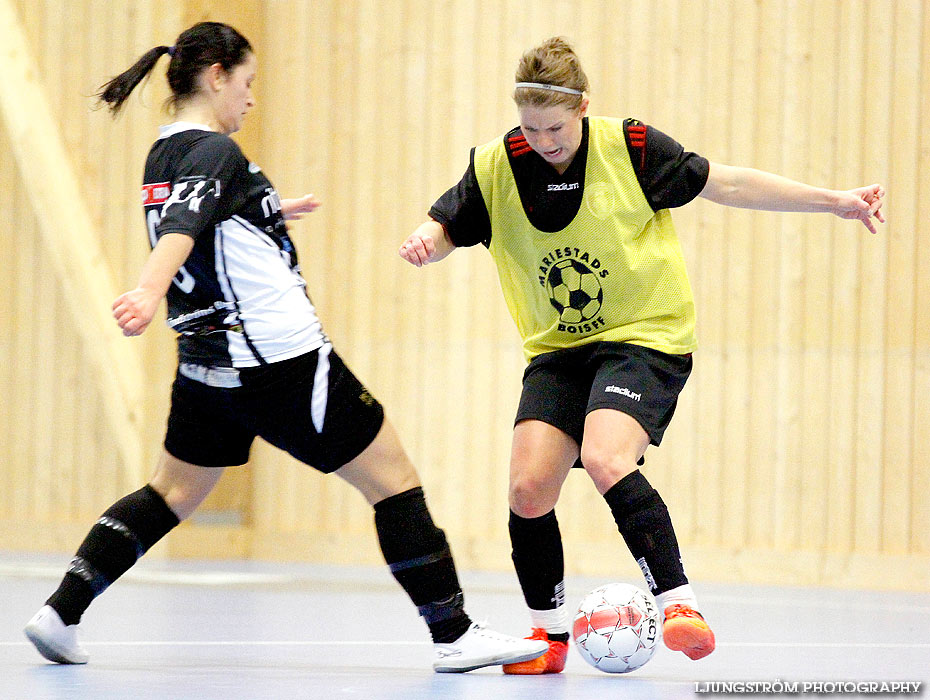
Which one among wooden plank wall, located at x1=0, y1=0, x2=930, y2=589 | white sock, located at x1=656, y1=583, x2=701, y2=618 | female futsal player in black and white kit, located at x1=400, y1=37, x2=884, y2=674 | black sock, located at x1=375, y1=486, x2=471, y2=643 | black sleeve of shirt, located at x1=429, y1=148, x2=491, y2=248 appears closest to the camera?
white sock, located at x1=656, y1=583, x2=701, y2=618

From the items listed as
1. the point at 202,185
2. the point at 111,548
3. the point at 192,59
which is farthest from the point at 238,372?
the point at 192,59

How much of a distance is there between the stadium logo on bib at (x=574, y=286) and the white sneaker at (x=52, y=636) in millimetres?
1572

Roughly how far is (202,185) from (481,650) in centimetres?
139

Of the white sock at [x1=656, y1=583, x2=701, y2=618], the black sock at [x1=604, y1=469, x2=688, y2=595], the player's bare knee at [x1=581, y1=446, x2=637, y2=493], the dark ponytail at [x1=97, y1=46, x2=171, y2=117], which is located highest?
the dark ponytail at [x1=97, y1=46, x2=171, y2=117]

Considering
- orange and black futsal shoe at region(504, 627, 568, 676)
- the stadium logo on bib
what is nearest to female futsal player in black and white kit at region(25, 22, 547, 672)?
orange and black futsal shoe at region(504, 627, 568, 676)

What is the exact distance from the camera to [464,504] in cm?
712

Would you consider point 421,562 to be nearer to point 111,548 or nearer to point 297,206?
point 111,548

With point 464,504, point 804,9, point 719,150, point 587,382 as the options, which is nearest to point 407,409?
point 464,504

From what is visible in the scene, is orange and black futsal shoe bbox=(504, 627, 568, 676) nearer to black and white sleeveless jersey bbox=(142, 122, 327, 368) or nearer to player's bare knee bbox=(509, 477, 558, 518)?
player's bare knee bbox=(509, 477, 558, 518)

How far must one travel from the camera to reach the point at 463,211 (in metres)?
3.69

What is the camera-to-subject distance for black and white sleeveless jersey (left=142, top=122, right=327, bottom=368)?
3238 mm

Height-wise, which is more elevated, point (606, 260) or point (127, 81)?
point (127, 81)

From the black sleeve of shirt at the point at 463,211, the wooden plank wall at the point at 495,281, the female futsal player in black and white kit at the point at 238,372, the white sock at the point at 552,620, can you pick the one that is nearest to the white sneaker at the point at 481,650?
the female futsal player in black and white kit at the point at 238,372

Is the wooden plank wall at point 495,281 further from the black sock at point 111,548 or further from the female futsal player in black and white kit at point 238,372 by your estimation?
the black sock at point 111,548
